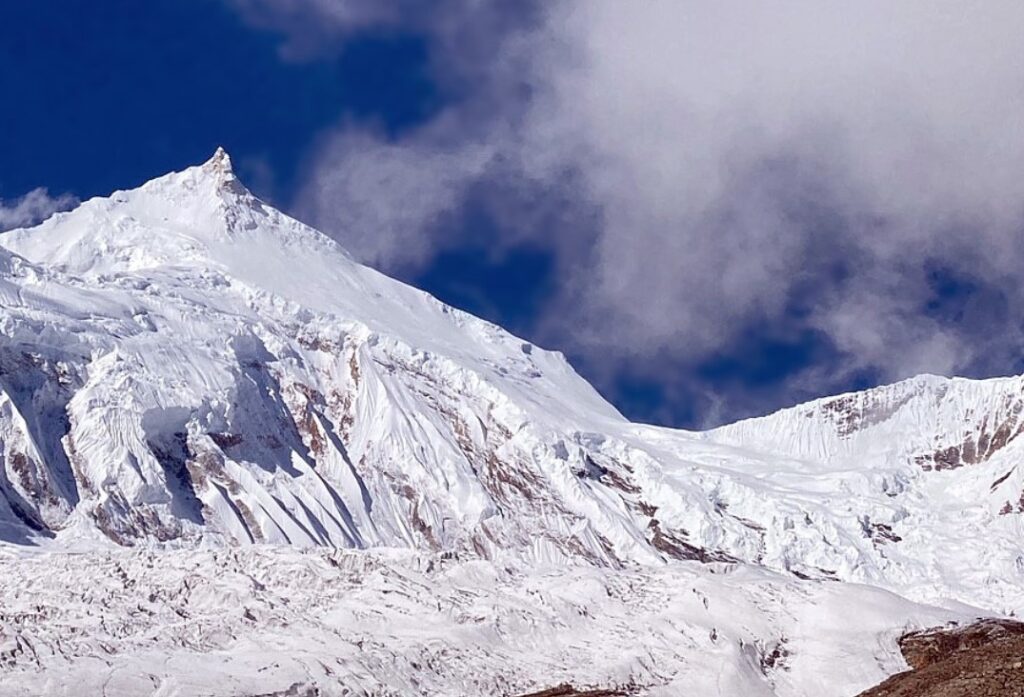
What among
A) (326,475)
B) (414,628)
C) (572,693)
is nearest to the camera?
(572,693)

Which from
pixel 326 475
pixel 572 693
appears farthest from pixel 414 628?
pixel 326 475

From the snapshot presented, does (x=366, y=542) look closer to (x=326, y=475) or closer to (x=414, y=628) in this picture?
(x=326, y=475)

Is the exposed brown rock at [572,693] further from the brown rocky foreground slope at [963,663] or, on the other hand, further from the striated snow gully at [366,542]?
the brown rocky foreground slope at [963,663]

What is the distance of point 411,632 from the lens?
210ft

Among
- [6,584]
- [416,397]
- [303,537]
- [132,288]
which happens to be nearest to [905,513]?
[416,397]

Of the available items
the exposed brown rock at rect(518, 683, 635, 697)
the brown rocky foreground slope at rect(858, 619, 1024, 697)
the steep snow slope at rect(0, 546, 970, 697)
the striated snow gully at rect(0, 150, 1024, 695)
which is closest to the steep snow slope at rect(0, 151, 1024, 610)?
the striated snow gully at rect(0, 150, 1024, 695)

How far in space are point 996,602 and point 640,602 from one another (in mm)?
116309

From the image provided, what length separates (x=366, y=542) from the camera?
520 feet

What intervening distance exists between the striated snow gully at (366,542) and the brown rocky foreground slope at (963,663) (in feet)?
4.37

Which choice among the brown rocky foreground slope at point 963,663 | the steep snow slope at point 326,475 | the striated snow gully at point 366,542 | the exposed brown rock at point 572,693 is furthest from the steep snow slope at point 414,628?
the steep snow slope at point 326,475

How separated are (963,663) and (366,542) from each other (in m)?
112

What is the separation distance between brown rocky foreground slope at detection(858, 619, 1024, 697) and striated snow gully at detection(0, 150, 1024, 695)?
1.33m

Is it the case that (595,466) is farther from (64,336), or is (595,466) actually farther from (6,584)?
(6,584)

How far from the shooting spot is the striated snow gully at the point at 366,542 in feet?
201
